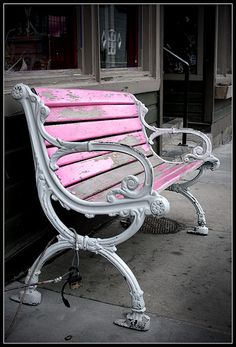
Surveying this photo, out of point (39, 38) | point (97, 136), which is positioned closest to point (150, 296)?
point (97, 136)

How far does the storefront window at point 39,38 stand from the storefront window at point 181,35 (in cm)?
461

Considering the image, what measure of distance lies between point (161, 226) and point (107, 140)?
998 millimetres

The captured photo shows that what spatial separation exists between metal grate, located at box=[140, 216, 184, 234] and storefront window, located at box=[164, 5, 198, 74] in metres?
4.59

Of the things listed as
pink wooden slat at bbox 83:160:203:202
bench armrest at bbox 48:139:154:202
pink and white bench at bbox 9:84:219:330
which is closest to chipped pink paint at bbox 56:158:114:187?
pink and white bench at bbox 9:84:219:330

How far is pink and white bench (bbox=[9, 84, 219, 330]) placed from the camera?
223 cm

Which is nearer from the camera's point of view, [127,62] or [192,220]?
[192,220]

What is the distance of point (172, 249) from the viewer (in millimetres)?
3342

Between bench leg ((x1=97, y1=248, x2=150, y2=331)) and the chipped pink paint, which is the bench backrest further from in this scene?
bench leg ((x1=97, y1=248, x2=150, y2=331))

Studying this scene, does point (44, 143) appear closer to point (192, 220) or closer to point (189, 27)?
point (192, 220)

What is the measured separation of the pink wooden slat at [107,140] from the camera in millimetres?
2602

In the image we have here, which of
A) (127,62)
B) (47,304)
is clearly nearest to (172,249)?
(47,304)

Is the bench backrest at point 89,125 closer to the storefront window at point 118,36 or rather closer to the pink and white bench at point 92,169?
the pink and white bench at point 92,169

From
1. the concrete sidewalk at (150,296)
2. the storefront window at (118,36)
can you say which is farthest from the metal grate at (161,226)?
the storefront window at (118,36)

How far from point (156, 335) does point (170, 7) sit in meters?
6.92
